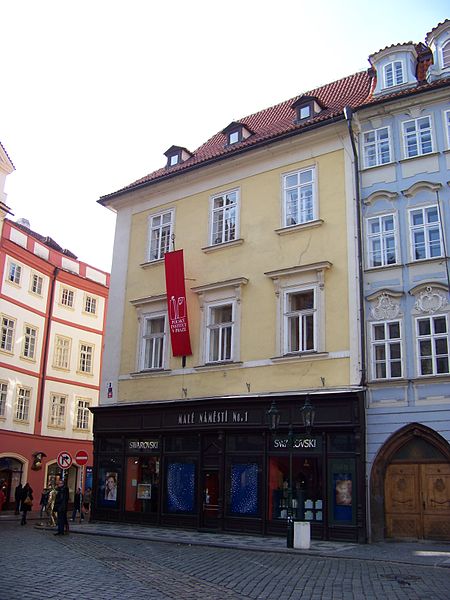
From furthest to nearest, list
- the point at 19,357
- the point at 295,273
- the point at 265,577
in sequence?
1. the point at 19,357
2. the point at 295,273
3. the point at 265,577

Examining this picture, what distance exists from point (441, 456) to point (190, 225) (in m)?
12.9

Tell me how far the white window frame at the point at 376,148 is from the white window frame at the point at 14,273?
23.3m

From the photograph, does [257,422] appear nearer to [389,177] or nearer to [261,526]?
[261,526]

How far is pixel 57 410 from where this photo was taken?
1622 inches

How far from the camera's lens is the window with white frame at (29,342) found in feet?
128

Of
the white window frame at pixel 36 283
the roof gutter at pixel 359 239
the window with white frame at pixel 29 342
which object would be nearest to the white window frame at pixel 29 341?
the window with white frame at pixel 29 342

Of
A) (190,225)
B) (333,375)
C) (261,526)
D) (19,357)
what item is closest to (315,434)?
(333,375)

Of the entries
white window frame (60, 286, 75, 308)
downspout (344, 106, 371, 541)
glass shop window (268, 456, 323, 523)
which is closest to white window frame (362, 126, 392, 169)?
downspout (344, 106, 371, 541)

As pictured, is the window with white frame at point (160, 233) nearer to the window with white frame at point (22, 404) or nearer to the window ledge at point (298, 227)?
the window ledge at point (298, 227)

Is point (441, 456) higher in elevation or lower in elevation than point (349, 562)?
higher

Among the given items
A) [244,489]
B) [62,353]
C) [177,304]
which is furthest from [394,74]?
[62,353]

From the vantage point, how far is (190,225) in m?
26.2

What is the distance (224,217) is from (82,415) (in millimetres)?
23031

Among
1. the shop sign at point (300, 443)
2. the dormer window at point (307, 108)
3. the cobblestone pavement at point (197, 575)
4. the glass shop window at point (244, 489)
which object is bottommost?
the cobblestone pavement at point (197, 575)
